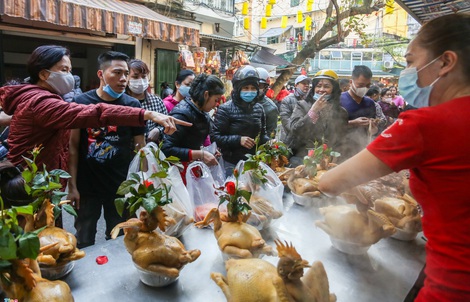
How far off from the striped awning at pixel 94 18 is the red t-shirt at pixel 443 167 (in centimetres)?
576

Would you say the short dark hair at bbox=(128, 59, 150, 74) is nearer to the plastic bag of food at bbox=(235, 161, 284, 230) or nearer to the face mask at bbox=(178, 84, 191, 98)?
the face mask at bbox=(178, 84, 191, 98)

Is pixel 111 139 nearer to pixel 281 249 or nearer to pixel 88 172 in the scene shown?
pixel 88 172

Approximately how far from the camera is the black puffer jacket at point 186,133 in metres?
2.57

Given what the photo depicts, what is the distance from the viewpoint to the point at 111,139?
95.0 inches

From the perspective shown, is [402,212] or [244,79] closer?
[402,212]

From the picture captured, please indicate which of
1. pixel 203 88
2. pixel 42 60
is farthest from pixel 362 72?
pixel 42 60

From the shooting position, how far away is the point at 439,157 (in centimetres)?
93

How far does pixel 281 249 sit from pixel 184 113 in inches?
72.6

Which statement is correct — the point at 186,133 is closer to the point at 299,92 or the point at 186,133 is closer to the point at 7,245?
the point at 7,245

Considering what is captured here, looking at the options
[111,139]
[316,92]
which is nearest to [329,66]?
[316,92]

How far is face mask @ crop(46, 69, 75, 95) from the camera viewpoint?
209cm

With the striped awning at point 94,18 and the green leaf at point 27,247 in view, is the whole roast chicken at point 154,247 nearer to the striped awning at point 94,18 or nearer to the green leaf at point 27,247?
the green leaf at point 27,247

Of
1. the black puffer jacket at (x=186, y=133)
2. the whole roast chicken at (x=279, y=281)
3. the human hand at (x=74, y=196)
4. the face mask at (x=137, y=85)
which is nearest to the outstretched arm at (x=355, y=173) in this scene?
the whole roast chicken at (x=279, y=281)

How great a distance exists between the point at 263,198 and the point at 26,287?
1.22m
